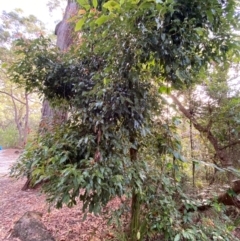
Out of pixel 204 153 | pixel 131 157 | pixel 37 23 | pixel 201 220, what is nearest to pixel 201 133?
pixel 204 153

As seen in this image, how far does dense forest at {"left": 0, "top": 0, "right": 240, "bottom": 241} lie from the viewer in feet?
3.74

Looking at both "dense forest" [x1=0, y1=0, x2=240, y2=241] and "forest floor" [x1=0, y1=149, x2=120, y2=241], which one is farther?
"forest floor" [x1=0, y1=149, x2=120, y2=241]

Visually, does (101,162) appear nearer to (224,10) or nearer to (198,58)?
(198,58)

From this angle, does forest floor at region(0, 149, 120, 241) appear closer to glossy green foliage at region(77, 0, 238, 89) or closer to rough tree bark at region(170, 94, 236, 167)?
glossy green foliage at region(77, 0, 238, 89)

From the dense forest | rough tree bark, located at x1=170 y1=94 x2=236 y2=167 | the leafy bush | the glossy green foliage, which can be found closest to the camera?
the glossy green foliage

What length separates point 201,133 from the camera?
112 inches

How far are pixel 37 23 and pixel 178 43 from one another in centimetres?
689

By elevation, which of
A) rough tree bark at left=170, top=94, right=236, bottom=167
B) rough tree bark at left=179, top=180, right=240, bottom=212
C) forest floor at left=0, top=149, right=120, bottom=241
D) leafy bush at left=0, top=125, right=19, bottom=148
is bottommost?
forest floor at left=0, top=149, right=120, bottom=241

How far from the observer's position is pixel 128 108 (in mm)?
1316

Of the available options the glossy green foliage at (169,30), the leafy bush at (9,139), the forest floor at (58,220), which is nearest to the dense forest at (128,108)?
the glossy green foliage at (169,30)

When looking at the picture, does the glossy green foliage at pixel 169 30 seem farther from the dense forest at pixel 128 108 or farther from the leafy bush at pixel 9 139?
the leafy bush at pixel 9 139

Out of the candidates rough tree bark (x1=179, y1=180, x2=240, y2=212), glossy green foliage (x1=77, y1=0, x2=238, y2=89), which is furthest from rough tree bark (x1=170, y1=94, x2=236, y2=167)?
glossy green foliage (x1=77, y1=0, x2=238, y2=89)

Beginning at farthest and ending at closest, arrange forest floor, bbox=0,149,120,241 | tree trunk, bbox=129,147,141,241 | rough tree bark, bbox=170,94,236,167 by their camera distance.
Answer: rough tree bark, bbox=170,94,236,167
forest floor, bbox=0,149,120,241
tree trunk, bbox=129,147,141,241

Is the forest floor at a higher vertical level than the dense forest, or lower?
lower
